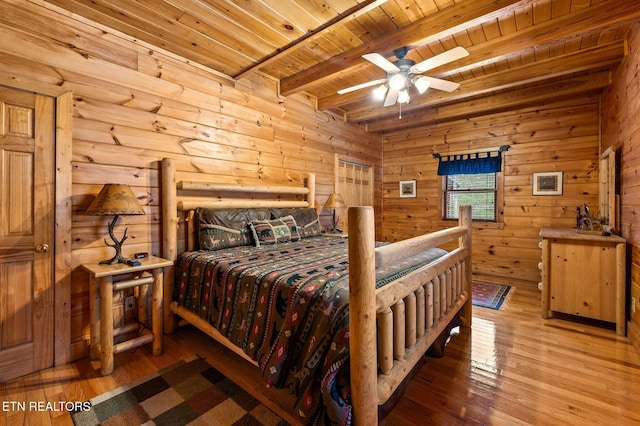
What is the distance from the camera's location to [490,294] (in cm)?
363

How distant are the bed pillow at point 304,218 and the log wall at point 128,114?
491mm

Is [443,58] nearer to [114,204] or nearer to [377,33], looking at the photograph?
[377,33]

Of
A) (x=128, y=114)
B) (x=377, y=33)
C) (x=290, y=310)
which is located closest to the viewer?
(x=290, y=310)

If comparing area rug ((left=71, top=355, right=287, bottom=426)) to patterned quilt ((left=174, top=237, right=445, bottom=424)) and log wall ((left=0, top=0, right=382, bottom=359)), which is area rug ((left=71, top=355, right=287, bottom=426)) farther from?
log wall ((left=0, top=0, right=382, bottom=359))

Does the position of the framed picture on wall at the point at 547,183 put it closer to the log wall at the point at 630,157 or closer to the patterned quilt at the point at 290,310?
the log wall at the point at 630,157

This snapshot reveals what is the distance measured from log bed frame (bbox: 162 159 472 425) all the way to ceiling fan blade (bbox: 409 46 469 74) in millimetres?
1277

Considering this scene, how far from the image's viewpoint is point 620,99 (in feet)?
9.33

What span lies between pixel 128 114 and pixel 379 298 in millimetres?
2549

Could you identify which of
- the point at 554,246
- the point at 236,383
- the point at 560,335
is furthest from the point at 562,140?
the point at 236,383

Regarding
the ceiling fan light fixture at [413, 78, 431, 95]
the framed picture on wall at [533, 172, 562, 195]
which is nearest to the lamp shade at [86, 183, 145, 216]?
the ceiling fan light fixture at [413, 78, 431, 95]

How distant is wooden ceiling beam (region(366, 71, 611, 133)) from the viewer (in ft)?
11.3

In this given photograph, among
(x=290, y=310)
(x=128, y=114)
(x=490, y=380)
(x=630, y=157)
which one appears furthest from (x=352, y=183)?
(x=290, y=310)

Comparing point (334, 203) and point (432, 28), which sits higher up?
point (432, 28)

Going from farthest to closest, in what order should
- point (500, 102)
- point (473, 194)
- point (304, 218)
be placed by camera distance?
point (473, 194)
point (500, 102)
point (304, 218)
